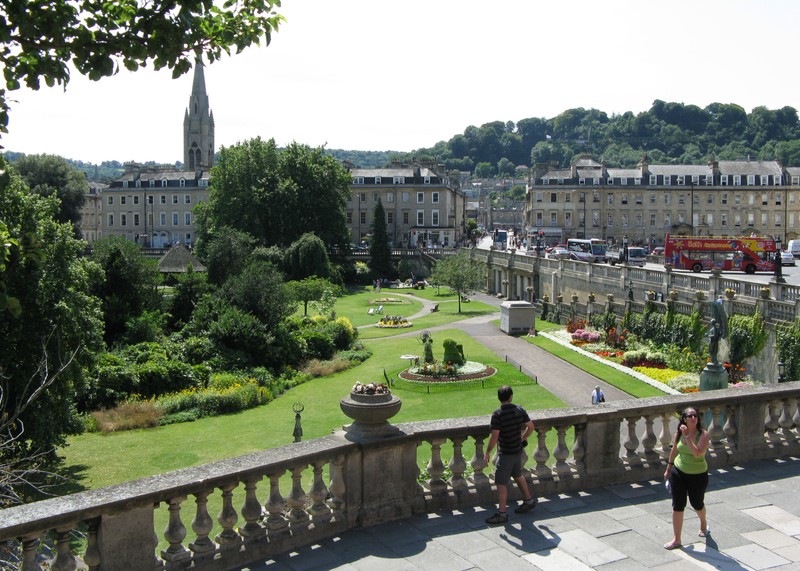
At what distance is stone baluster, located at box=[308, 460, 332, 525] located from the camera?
824 cm

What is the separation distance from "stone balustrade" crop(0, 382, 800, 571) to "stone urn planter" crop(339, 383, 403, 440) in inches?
3.5

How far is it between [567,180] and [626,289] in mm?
66506

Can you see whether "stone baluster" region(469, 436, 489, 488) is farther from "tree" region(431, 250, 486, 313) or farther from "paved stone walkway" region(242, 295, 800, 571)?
"tree" region(431, 250, 486, 313)

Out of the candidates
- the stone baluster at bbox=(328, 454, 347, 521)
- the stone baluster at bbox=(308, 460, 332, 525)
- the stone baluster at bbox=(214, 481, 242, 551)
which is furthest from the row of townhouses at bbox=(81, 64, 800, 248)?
the stone baluster at bbox=(214, 481, 242, 551)

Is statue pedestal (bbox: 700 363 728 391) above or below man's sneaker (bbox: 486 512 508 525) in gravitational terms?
above

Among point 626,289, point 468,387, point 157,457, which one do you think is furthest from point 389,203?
point 157,457

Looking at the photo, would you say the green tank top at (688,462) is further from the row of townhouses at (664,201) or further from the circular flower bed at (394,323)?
the row of townhouses at (664,201)

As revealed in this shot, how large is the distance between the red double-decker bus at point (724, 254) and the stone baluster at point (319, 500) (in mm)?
57289

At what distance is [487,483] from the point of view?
929 cm

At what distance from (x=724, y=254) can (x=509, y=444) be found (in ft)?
191

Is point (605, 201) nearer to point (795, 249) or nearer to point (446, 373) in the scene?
point (795, 249)

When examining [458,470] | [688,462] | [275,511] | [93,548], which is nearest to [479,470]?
[458,470]

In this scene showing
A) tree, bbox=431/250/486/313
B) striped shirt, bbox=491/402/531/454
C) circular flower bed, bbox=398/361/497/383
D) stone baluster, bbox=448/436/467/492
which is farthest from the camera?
tree, bbox=431/250/486/313

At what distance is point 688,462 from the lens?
8383 millimetres
